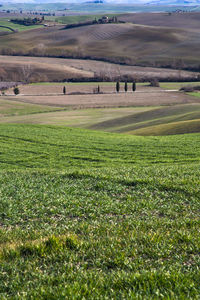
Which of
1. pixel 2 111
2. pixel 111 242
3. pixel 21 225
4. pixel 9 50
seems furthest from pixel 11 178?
pixel 9 50

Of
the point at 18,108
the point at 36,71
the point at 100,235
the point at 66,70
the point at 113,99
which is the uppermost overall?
the point at 66,70

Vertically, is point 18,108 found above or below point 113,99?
below

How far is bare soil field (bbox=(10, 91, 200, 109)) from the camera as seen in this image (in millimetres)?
101625

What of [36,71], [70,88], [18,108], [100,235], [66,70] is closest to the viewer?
[100,235]

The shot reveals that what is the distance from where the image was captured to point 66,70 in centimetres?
15612

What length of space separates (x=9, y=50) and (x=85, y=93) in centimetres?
9082

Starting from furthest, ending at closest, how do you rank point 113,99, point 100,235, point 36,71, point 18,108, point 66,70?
point 66,70, point 36,71, point 113,99, point 18,108, point 100,235

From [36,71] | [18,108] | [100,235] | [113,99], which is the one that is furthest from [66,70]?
[100,235]

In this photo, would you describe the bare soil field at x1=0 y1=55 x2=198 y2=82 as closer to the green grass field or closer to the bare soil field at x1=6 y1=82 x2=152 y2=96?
the bare soil field at x1=6 y1=82 x2=152 y2=96

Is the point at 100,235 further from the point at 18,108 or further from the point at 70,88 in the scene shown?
the point at 70,88

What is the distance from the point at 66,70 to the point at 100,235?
498 ft

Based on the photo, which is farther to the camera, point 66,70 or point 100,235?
point 66,70

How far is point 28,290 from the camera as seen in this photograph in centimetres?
651

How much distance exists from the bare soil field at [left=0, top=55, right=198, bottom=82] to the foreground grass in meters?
131
